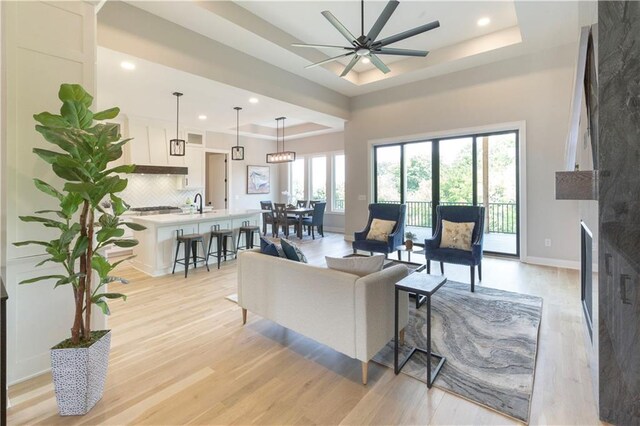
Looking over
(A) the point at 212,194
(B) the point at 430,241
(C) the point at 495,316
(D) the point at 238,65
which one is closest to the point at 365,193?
(B) the point at 430,241

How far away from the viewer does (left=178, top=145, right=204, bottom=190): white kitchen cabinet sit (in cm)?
826

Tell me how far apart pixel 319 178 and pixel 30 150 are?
8.23m

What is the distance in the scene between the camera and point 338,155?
31.1 ft

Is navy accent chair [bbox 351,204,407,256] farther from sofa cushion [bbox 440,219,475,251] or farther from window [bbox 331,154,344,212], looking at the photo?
window [bbox 331,154,344,212]

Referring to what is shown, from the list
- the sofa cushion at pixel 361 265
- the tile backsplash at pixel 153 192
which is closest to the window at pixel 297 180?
the tile backsplash at pixel 153 192

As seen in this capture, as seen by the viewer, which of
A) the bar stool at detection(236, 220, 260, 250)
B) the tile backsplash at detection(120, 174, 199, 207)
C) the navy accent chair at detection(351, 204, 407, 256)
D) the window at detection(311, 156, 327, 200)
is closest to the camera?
the navy accent chair at detection(351, 204, 407, 256)

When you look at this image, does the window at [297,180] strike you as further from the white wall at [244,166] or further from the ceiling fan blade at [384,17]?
the ceiling fan blade at [384,17]

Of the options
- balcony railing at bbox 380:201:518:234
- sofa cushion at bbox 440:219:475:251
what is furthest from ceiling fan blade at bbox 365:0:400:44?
balcony railing at bbox 380:201:518:234

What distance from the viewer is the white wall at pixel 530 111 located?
4910 millimetres

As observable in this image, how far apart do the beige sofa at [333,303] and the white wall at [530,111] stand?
13.3ft

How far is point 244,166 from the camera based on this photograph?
32.4 ft

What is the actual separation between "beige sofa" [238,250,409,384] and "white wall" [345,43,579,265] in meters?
4.07

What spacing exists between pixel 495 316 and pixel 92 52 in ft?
14.1

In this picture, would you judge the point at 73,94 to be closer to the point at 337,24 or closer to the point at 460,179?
the point at 337,24
